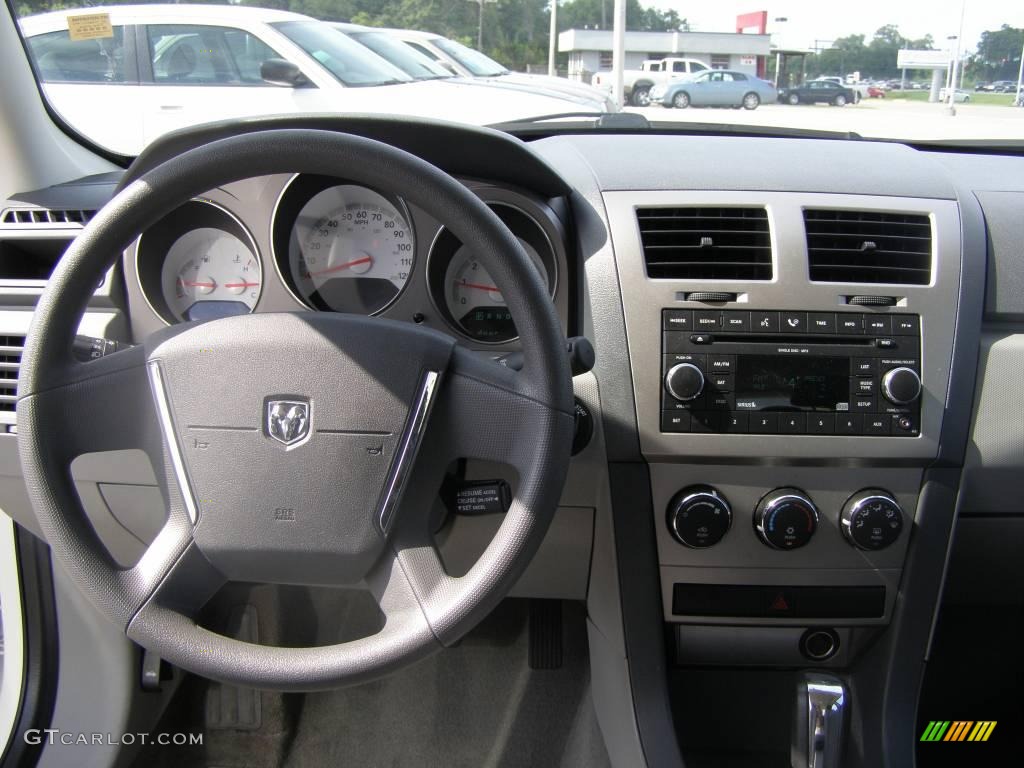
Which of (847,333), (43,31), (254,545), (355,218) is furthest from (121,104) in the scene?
(847,333)

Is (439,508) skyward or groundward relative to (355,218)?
groundward

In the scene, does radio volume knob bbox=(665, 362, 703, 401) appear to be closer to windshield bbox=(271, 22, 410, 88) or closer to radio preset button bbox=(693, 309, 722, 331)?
radio preset button bbox=(693, 309, 722, 331)

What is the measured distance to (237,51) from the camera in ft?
7.01

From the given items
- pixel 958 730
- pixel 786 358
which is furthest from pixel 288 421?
pixel 958 730

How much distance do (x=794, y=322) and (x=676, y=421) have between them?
28cm

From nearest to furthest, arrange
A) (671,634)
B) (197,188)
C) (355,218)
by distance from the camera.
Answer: (197,188)
(355,218)
(671,634)

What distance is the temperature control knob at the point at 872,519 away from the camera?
168 centimetres

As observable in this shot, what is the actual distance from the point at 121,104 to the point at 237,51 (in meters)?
0.32

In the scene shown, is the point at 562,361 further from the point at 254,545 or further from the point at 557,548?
the point at 557,548

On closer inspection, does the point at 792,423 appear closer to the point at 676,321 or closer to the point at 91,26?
the point at 676,321

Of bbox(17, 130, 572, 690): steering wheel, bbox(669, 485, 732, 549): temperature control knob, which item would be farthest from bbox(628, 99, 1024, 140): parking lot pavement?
bbox(17, 130, 572, 690): steering wheel

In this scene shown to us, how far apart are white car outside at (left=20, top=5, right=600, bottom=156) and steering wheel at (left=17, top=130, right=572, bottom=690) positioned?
0.88 meters

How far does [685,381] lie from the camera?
161 cm

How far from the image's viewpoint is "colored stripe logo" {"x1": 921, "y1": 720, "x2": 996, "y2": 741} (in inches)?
85.4
